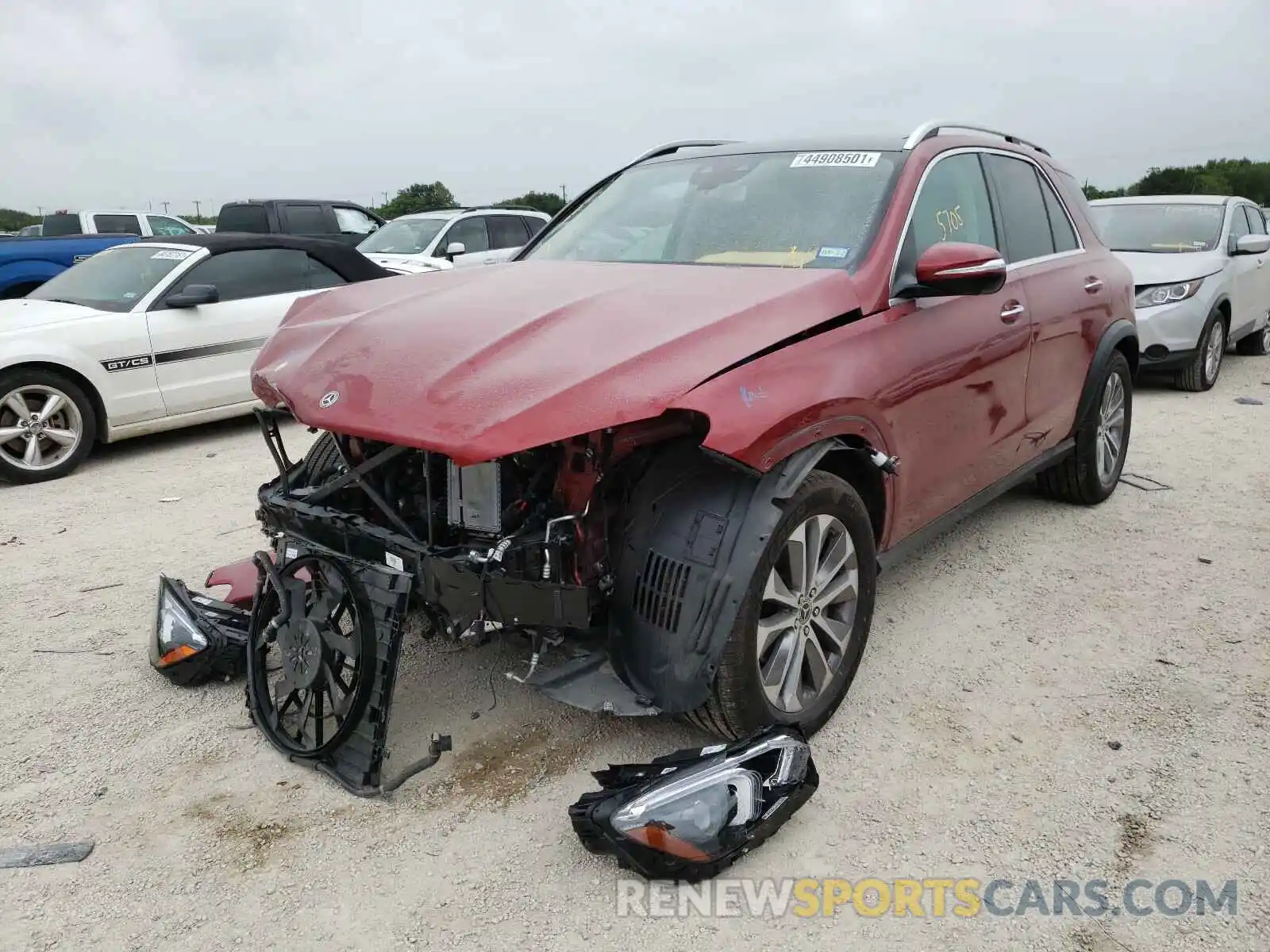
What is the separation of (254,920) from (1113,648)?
9.92ft

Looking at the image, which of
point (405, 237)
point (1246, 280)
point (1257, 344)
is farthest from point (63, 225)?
point (1257, 344)

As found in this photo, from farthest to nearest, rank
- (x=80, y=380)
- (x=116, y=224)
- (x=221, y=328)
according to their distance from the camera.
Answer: (x=116, y=224)
(x=221, y=328)
(x=80, y=380)

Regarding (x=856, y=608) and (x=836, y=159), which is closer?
(x=856, y=608)

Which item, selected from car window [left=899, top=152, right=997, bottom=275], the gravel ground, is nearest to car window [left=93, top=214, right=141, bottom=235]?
the gravel ground

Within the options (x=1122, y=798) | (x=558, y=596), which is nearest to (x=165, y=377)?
(x=558, y=596)

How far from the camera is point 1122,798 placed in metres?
2.64

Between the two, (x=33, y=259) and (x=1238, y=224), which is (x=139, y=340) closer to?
(x=33, y=259)

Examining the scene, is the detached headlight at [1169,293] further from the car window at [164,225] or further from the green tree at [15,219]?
the green tree at [15,219]

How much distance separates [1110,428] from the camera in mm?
5051

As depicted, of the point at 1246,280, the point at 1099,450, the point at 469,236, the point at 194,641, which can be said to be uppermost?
the point at 469,236

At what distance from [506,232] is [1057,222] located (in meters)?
8.33

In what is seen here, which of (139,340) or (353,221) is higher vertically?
(353,221)

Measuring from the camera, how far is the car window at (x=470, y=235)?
1098 centimetres

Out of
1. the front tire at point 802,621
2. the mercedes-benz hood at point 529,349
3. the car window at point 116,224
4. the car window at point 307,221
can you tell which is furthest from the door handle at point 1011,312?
the car window at point 116,224
